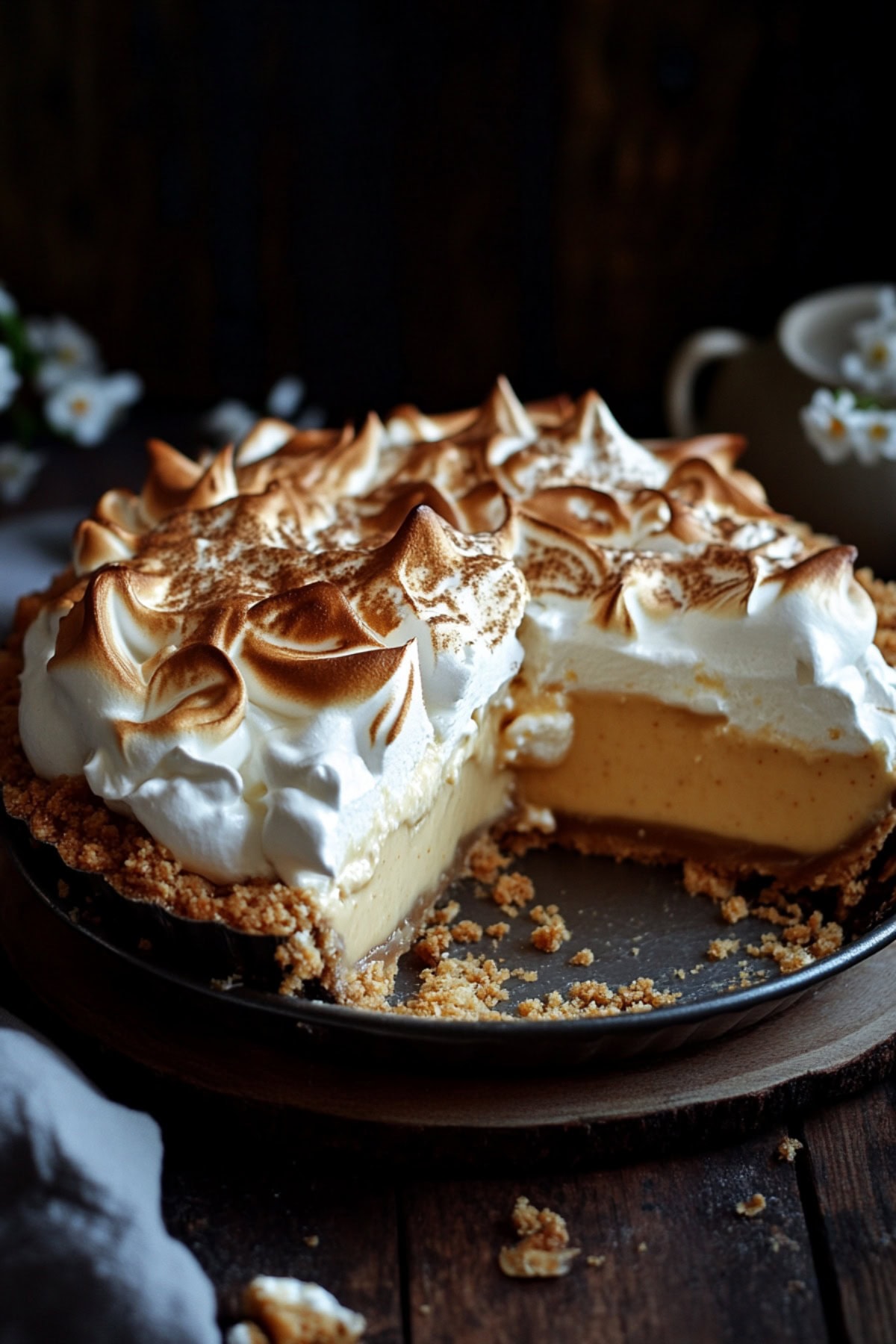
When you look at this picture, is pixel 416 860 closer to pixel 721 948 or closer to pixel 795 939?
pixel 721 948

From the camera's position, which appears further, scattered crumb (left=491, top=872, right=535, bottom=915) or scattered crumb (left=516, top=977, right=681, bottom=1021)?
scattered crumb (left=491, top=872, right=535, bottom=915)

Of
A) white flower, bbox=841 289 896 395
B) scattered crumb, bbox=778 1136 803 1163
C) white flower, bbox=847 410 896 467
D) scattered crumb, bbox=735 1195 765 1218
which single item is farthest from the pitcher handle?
scattered crumb, bbox=735 1195 765 1218

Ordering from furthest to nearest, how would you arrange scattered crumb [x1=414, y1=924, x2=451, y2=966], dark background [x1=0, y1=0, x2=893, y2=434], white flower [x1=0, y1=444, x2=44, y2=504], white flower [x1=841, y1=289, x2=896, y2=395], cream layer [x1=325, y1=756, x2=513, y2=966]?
1. white flower [x1=0, y1=444, x2=44, y2=504]
2. dark background [x1=0, y1=0, x2=893, y2=434]
3. white flower [x1=841, y1=289, x2=896, y2=395]
4. scattered crumb [x1=414, y1=924, x2=451, y2=966]
5. cream layer [x1=325, y1=756, x2=513, y2=966]

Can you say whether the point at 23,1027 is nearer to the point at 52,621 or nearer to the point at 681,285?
the point at 52,621

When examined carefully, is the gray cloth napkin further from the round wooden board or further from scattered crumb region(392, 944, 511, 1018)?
scattered crumb region(392, 944, 511, 1018)

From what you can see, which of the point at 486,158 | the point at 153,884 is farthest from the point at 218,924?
the point at 486,158

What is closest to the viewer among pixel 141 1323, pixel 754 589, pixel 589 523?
pixel 141 1323

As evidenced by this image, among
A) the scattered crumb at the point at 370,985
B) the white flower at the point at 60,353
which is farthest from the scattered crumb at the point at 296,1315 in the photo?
the white flower at the point at 60,353
